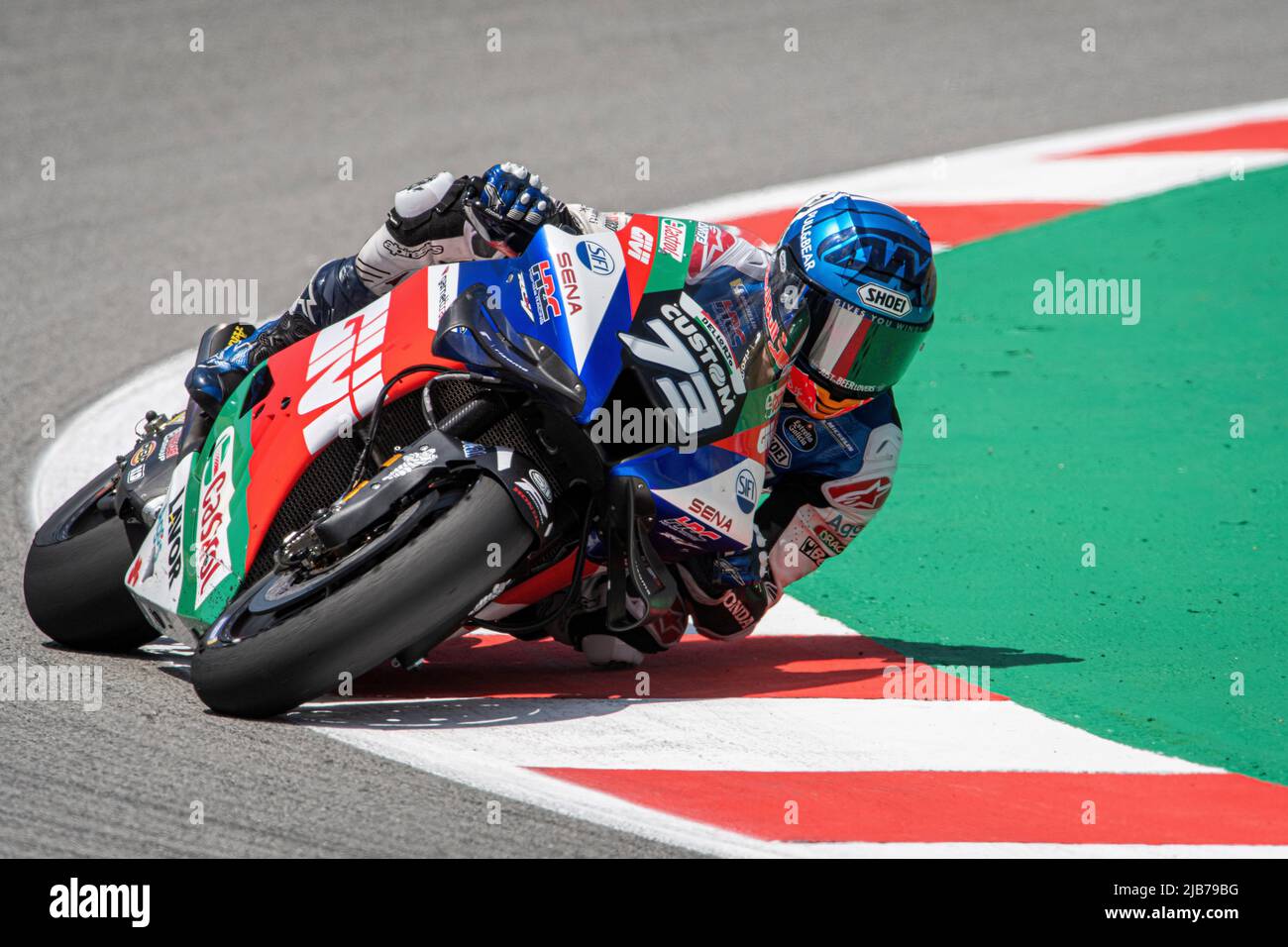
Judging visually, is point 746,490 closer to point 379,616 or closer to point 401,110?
point 379,616

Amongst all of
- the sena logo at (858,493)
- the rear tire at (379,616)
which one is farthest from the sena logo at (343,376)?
the sena logo at (858,493)

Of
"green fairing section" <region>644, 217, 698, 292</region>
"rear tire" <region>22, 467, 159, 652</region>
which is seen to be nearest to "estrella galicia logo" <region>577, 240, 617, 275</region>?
"green fairing section" <region>644, 217, 698, 292</region>

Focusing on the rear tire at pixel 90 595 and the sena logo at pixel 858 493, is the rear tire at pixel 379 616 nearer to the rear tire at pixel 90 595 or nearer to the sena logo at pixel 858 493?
the rear tire at pixel 90 595

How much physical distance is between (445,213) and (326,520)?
1331 millimetres

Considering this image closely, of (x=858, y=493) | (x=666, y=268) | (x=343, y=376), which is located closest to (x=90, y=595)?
(x=343, y=376)

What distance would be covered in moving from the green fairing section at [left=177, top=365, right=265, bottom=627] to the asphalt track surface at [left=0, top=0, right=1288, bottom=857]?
47 centimetres

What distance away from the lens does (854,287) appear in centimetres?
462

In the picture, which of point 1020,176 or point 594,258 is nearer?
point 594,258

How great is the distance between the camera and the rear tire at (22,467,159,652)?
15.9 ft

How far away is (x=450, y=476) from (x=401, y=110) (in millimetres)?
8463

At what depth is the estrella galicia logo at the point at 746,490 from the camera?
4.61m

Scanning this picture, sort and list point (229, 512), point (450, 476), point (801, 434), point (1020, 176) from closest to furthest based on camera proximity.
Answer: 1. point (450, 476)
2. point (229, 512)
3. point (801, 434)
4. point (1020, 176)

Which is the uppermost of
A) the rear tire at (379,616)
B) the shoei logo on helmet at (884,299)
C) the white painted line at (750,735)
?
the shoei logo on helmet at (884,299)
